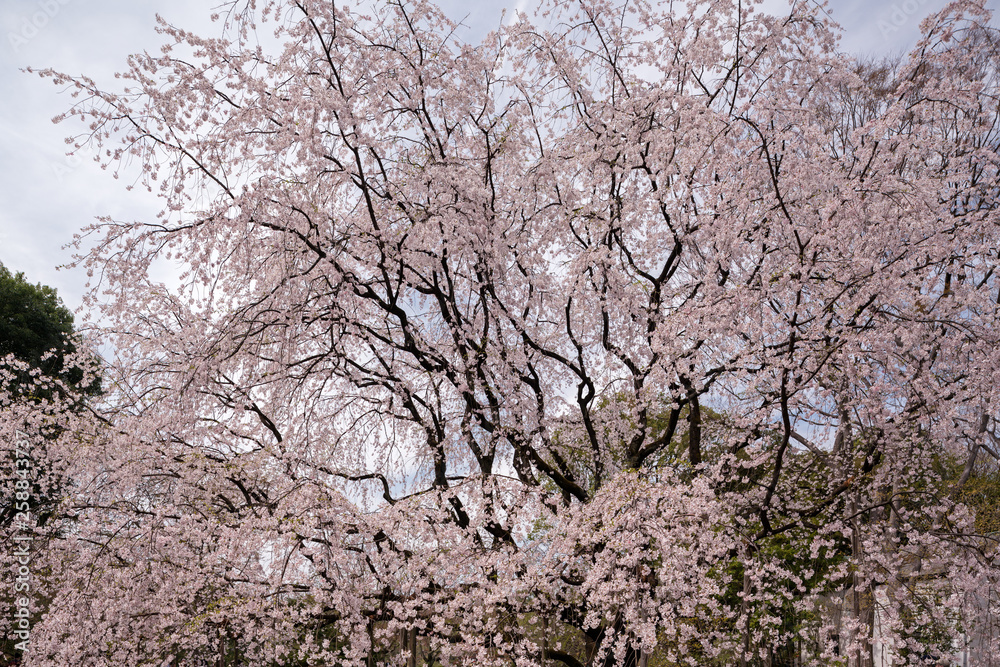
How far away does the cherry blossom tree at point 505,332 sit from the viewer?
21.5 feet

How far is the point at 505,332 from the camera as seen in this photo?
329 inches

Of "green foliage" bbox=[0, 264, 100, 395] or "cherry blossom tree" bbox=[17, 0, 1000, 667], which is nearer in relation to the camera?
"cherry blossom tree" bbox=[17, 0, 1000, 667]

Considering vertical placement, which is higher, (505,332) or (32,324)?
(32,324)

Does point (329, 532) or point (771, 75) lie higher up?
point (771, 75)

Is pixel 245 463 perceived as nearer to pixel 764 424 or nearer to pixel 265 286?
pixel 265 286

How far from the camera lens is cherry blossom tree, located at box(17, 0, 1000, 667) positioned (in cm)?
654

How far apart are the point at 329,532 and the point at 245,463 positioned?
2122mm

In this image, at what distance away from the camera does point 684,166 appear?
25.2ft

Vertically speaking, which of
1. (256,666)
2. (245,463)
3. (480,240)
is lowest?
(256,666)

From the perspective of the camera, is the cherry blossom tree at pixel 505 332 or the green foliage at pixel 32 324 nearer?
the cherry blossom tree at pixel 505 332

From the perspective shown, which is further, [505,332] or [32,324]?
[32,324]

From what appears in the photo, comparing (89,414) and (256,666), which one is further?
(256,666)

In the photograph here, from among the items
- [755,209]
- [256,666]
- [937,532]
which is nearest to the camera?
[755,209]

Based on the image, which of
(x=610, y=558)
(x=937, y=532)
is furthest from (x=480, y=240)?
(x=937, y=532)
